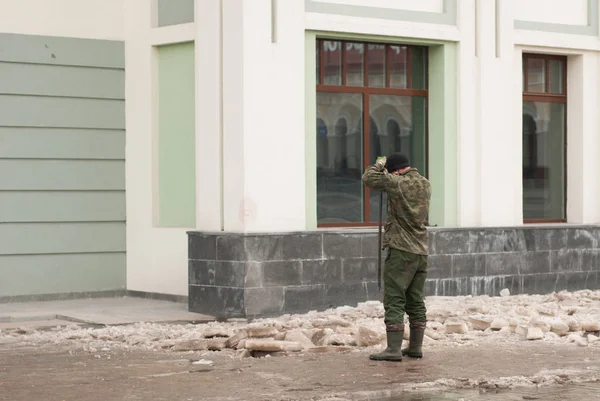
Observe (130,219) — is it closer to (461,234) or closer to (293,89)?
(293,89)

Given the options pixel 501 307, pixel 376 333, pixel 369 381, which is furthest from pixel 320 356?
pixel 501 307

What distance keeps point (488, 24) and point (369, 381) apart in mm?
8772

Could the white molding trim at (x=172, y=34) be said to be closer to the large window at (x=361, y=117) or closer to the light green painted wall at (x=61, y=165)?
the light green painted wall at (x=61, y=165)

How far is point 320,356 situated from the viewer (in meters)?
12.6

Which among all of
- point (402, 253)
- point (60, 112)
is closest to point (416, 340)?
point (402, 253)

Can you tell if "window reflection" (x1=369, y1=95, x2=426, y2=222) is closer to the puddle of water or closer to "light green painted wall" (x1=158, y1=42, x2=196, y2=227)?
"light green painted wall" (x1=158, y1=42, x2=196, y2=227)

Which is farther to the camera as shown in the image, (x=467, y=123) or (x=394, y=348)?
(x=467, y=123)

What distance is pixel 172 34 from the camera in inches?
687

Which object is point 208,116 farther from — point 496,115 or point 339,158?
point 496,115

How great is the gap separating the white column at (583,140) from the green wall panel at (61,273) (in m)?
6.92

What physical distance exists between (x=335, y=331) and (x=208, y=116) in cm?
396

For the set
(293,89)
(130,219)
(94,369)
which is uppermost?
(293,89)

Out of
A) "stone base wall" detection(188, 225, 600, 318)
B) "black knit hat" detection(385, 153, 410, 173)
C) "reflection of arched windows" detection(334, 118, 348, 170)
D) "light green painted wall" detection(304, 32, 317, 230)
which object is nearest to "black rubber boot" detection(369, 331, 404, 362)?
"black knit hat" detection(385, 153, 410, 173)

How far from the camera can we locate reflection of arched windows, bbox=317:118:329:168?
1723 cm
